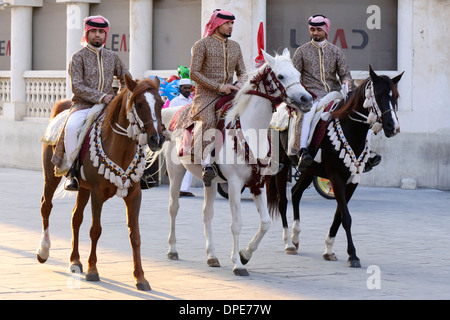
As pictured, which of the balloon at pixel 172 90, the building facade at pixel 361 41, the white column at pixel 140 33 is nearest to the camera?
the balloon at pixel 172 90

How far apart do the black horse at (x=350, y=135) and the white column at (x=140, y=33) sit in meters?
10.3

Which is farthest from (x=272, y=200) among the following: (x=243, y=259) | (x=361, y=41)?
(x=361, y=41)

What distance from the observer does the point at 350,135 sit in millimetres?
10867

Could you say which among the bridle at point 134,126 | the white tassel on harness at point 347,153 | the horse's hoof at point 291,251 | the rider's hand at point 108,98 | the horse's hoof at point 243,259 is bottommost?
the horse's hoof at point 291,251

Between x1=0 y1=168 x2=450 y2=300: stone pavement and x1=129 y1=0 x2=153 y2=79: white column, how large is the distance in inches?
197

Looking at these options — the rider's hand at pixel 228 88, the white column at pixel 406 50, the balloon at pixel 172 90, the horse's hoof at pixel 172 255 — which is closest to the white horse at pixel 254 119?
the rider's hand at pixel 228 88

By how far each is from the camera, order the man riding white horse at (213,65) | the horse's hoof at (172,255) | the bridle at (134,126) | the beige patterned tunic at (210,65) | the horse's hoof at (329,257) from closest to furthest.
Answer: the bridle at (134,126)
the man riding white horse at (213,65)
the beige patterned tunic at (210,65)
the horse's hoof at (172,255)
the horse's hoof at (329,257)

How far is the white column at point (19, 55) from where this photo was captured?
24.1 m

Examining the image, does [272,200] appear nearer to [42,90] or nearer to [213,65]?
[213,65]

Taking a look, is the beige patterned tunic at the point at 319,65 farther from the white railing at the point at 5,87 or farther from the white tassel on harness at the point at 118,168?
the white railing at the point at 5,87

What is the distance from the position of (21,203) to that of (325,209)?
197 inches

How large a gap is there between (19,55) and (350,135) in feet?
49.2

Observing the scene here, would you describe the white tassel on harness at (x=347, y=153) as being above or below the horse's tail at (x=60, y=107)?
below
